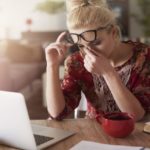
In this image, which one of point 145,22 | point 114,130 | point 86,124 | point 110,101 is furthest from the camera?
point 145,22

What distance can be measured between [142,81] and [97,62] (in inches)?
9.8

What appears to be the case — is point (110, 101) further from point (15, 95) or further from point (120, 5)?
point (120, 5)

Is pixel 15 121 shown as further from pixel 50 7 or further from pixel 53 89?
pixel 50 7

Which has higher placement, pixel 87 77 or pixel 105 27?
pixel 105 27

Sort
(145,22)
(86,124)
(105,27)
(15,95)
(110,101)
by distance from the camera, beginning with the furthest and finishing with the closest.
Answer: (145,22) < (110,101) < (105,27) < (86,124) < (15,95)

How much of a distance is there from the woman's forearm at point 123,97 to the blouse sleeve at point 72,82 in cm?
24

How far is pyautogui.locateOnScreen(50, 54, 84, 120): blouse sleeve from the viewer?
156cm

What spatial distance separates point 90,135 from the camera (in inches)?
47.4

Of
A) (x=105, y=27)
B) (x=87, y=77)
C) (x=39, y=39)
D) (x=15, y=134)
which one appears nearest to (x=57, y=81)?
(x=87, y=77)

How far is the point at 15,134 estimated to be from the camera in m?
1.09

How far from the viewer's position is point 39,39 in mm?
→ 5801

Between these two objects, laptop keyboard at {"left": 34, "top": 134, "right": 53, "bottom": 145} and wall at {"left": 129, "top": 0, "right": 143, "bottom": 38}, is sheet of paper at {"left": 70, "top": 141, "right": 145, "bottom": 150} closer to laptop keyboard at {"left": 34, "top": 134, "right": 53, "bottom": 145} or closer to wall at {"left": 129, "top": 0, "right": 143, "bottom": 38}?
laptop keyboard at {"left": 34, "top": 134, "right": 53, "bottom": 145}

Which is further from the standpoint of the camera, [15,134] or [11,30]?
[11,30]

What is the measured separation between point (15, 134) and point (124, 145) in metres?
0.33
